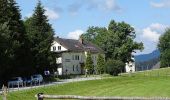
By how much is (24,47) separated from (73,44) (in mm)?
47531

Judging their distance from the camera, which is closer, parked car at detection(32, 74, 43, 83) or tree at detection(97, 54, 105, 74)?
parked car at detection(32, 74, 43, 83)

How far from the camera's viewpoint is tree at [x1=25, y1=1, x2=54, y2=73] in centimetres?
8162

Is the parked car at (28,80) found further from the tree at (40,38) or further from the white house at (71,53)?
the white house at (71,53)

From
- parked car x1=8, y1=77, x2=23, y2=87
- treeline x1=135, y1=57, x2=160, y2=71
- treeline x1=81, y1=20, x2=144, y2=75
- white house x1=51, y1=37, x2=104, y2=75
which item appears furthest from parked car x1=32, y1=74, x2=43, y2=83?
treeline x1=135, y1=57, x2=160, y2=71

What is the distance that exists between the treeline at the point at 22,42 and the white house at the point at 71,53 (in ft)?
91.0

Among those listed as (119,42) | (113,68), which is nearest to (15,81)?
(113,68)

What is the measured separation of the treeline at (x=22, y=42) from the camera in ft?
225

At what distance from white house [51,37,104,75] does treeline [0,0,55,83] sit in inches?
1092

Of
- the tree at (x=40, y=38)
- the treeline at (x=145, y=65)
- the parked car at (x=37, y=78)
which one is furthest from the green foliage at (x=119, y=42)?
the parked car at (x=37, y=78)

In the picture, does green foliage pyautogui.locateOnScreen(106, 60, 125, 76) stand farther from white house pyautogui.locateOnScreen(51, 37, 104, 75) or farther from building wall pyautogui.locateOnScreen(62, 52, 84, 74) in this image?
building wall pyautogui.locateOnScreen(62, 52, 84, 74)

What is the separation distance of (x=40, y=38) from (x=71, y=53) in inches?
1444

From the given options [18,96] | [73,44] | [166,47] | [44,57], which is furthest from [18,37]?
[166,47]

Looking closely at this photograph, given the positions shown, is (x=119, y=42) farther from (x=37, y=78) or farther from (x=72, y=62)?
(x=37, y=78)

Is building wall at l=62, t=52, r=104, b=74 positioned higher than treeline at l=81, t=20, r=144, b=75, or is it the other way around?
treeline at l=81, t=20, r=144, b=75
